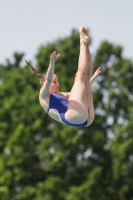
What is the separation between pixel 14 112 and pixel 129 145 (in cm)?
601

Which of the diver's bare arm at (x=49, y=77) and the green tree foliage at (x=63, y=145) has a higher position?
the diver's bare arm at (x=49, y=77)

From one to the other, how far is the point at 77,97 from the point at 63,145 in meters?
21.6

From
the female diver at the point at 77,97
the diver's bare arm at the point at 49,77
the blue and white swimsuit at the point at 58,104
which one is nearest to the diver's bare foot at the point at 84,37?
the female diver at the point at 77,97

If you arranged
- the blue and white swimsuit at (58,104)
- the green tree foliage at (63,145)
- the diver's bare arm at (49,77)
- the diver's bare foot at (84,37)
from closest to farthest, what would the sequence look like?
the diver's bare arm at (49,77) < the diver's bare foot at (84,37) < the blue and white swimsuit at (58,104) < the green tree foliage at (63,145)

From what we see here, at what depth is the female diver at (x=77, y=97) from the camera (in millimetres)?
8852

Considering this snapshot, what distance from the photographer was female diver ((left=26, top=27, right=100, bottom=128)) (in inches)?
348

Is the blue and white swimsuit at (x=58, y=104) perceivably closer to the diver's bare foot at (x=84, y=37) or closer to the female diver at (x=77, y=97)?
the female diver at (x=77, y=97)

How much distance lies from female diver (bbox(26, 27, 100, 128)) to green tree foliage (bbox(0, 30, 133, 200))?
19.8 meters

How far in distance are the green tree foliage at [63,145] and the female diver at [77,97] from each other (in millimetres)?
19830

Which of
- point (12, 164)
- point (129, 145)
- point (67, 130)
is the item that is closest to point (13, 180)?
point (12, 164)

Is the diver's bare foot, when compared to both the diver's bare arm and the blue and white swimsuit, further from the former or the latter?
the blue and white swimsuit

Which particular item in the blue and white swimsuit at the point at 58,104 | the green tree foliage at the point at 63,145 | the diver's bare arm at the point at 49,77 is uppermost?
the diver's bare arm at the point at 49,77

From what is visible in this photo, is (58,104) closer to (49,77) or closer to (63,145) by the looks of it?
(49,77)

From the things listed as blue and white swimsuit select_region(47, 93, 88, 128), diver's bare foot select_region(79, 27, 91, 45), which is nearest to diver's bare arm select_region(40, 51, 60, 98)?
blue and white swimsuit select_region(47, 93, 88, 128)
